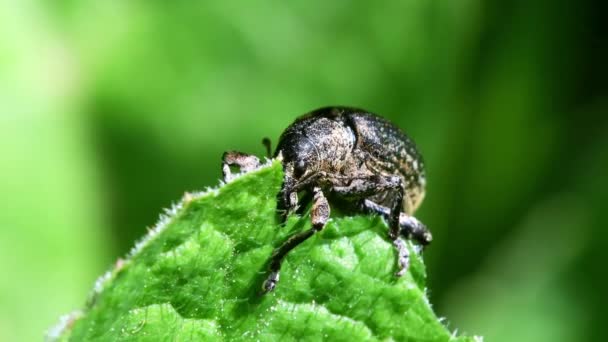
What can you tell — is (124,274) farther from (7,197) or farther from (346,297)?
(7,197)

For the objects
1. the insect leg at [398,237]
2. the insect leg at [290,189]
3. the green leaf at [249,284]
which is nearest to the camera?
the green leaf at [249,284]

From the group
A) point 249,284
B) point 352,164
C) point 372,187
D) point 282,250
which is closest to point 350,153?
point 352,164

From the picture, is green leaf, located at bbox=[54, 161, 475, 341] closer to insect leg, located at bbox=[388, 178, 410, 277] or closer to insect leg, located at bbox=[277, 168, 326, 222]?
insect leg, located at bbox=[388, 178, 410, 277]

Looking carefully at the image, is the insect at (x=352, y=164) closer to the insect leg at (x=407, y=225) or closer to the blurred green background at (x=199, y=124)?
the insect leg at (x=407, y=225)

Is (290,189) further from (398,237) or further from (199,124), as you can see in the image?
(199,124)

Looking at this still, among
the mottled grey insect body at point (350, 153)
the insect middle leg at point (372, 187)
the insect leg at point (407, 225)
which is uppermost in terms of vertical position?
the mottled grey insect body at point (350, 153)

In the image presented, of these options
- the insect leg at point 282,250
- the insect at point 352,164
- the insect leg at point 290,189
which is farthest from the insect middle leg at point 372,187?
the insect leg at point 282,250
